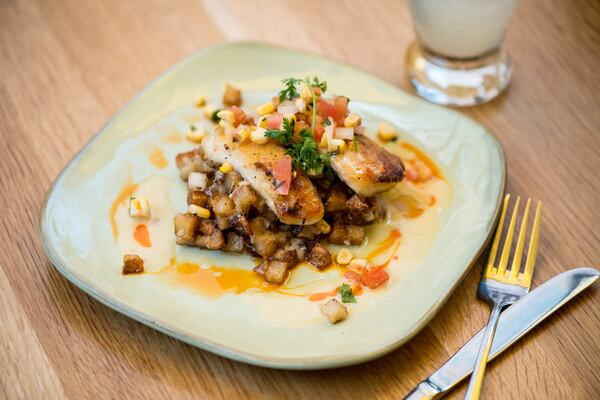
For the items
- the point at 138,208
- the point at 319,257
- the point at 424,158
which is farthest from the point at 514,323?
the point at 138,208

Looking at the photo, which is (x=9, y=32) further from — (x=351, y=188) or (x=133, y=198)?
(x=351, y=188)

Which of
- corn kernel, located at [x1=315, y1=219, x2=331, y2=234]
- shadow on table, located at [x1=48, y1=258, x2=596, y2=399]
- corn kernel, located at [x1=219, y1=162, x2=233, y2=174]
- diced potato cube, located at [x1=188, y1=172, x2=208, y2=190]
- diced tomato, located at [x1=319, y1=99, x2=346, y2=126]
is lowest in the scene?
shadow on table, located at [x1=48, y1=258, x2=596, y2=399]

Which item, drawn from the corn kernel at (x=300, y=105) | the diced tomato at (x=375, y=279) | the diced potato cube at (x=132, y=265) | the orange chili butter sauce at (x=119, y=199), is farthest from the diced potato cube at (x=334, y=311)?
the orange chili butter sauce at (x=119, y=199)

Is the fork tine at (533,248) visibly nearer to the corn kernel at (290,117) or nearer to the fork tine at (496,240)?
the fork tine at (496,240)

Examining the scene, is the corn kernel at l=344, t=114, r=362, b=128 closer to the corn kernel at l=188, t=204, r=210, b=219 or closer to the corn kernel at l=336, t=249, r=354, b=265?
the corn kernel at l=336, t=249, r=354, b=265

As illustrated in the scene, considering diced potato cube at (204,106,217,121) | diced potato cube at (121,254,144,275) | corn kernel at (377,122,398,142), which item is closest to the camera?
diced potato cube at (121,254,144,275)

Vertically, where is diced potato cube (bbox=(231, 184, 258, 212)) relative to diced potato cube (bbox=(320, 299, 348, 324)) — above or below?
above

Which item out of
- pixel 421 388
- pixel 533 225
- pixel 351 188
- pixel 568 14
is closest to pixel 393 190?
pixel 351 188

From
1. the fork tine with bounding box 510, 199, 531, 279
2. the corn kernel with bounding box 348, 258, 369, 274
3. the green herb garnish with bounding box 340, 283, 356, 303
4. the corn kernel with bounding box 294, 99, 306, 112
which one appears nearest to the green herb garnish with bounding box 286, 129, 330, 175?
the corn kernel with bounding box 294, 99, 306, 112
